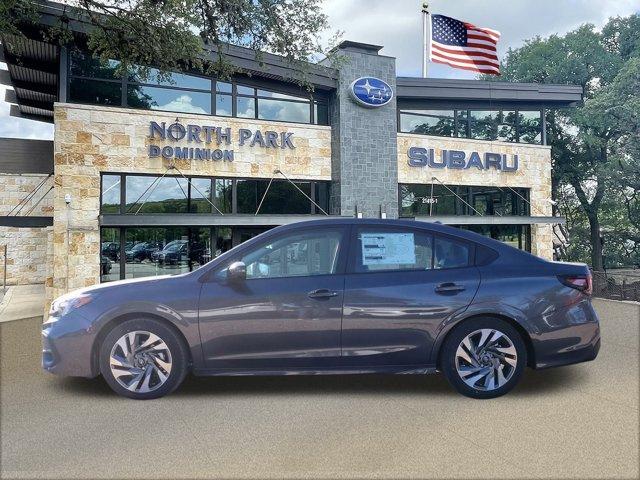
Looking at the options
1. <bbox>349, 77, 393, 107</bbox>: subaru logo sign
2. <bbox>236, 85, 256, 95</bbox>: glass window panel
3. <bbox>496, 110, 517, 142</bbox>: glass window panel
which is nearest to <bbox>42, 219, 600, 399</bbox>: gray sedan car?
<bbox>236, 85, 256, 95</bbox>: glass window panel

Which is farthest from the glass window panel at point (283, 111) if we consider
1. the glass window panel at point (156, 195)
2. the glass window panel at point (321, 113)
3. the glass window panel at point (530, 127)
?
the glass window panel at point (530, 127)

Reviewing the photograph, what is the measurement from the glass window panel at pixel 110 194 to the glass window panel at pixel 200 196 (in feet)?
6.09

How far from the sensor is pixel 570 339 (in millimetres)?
4840

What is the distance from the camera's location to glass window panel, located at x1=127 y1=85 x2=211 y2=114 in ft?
45.9

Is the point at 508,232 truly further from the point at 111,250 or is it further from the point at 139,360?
the point at 139,360

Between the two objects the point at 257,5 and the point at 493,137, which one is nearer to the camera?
the point at 257,5

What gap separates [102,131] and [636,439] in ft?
42.0

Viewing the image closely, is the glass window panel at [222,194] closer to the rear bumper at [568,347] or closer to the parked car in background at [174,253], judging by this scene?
the parked car in background at [174,253]

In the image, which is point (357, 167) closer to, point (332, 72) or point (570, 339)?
point (332, 72)

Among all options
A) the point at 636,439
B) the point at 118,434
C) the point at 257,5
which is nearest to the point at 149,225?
the point at 257,5

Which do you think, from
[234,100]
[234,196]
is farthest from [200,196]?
[234,100]

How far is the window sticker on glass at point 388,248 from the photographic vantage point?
196 inches

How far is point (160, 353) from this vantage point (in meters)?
4.75

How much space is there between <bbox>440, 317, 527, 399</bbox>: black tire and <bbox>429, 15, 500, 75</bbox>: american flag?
1490 cm
